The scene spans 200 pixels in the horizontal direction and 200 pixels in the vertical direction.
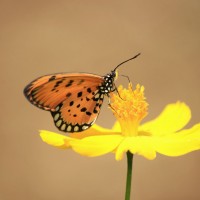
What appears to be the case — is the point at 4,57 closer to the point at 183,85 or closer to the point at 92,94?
the point at 183,85

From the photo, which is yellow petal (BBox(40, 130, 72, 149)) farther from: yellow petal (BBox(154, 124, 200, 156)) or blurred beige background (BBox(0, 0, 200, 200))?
blurred beige background (BBox(0, 0, 200, 200))

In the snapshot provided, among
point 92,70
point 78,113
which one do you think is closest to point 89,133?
point 78,113

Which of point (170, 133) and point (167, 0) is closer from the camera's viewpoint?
point (170, 133)

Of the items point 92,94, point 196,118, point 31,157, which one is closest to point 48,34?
point 31,157

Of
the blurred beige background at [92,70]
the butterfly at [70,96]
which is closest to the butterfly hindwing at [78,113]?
the butterfly at [70,96]

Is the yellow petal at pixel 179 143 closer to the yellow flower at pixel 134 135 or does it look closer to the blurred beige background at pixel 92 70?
the yellow flower at pixel 134 135

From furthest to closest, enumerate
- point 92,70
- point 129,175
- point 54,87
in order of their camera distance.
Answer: point 92,70 < point 54,87 < point 129,175


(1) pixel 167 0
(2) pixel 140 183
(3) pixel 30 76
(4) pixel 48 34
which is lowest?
(2) pixel 140 183

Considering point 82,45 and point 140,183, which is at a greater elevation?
point 82,45

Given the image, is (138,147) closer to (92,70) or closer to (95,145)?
(95,145)
